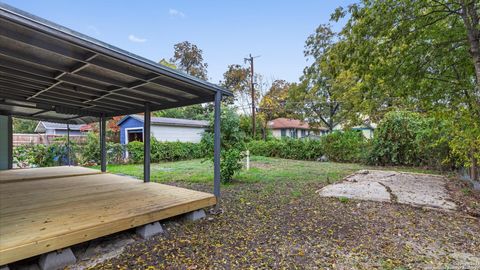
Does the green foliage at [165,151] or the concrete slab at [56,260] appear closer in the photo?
the concrete slab at [56,260]

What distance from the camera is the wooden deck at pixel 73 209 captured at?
7.10 ft

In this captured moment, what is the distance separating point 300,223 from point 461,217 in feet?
7.75

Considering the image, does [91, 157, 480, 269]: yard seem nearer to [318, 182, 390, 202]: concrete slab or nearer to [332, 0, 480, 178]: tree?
[318, 182, 390, 202]: concrete slab

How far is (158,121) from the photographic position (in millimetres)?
13461

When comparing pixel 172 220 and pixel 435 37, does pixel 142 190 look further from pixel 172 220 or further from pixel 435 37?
pixel 435 37

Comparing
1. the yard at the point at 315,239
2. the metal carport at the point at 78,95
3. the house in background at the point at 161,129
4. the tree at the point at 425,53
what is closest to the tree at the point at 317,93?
the house in background at the point at 161,129

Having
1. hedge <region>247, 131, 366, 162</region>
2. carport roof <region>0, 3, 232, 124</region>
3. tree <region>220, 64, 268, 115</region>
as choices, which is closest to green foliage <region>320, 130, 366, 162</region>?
hedge <region>247, 131, 366, 162</region>

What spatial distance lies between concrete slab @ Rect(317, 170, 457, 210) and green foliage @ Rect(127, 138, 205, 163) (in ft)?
21.8

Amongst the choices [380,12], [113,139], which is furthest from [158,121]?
[380,12]

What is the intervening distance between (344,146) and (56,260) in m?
11.1

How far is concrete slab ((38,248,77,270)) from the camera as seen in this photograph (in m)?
2.19

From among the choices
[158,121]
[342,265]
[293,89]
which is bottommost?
[342,265]

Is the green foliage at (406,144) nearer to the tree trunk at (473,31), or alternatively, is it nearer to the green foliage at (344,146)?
the green foliage at (344,146)

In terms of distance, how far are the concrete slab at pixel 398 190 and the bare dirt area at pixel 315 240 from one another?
0.36 m
